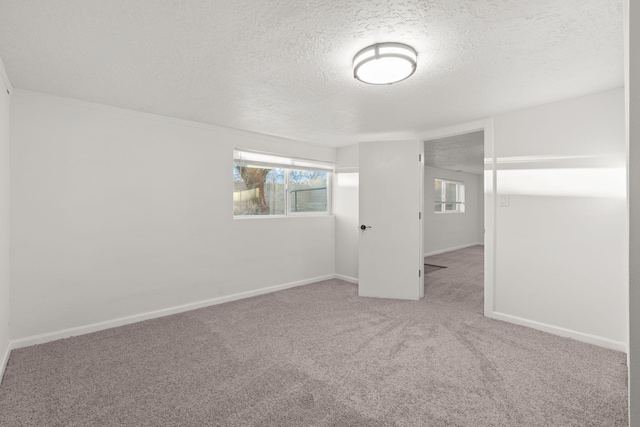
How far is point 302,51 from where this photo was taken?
1942mm

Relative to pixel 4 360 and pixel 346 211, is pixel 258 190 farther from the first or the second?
pixel 4 360

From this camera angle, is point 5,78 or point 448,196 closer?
point 5,78

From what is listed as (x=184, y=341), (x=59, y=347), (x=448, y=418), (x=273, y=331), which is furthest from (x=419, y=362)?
(x=59, y=347)

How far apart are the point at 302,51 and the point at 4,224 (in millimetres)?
2528

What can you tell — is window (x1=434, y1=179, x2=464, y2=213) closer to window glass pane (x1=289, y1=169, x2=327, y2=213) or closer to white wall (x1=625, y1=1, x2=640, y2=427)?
window glass pane (x1=289, y1=169, x2=327, y2=213)

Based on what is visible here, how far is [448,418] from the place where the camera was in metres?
1.68

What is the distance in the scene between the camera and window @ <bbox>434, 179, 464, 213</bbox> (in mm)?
7815

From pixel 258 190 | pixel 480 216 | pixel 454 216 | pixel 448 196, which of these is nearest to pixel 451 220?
pixel 454 216

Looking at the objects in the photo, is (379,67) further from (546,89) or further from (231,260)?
(231,260)

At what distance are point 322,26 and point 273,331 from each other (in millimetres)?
2481

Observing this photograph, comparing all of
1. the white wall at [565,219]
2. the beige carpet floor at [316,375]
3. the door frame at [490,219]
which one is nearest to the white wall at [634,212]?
the beige carpet floor at [316,375]

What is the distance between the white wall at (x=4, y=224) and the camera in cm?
218

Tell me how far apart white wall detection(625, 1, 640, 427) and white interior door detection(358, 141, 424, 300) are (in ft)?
10.6

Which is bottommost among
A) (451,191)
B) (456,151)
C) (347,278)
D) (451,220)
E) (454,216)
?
(347,278)
